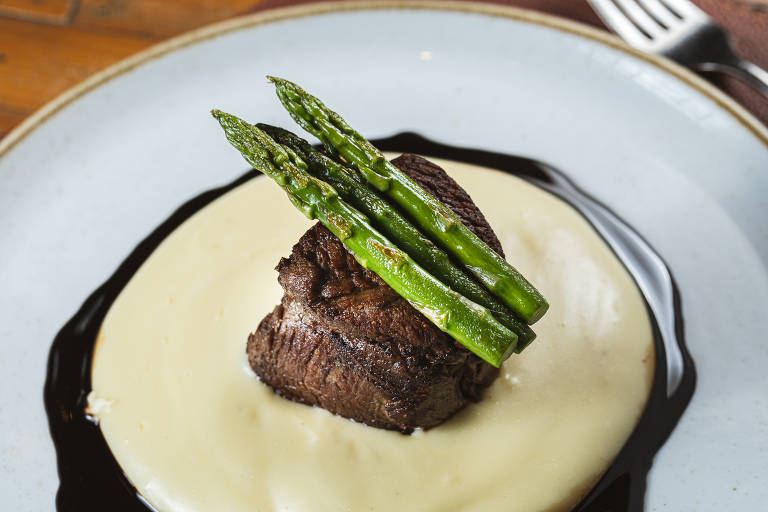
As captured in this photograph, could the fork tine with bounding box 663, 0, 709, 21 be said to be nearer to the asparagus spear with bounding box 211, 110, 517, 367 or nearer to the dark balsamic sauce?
the dark balsamic sauce

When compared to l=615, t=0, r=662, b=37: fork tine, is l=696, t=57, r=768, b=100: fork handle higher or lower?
lower

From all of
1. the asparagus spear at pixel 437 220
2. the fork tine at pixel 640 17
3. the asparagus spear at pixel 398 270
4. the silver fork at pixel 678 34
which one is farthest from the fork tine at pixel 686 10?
the asparagus spear at pixel 398 270

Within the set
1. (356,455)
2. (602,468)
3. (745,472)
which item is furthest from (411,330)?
(745,472)

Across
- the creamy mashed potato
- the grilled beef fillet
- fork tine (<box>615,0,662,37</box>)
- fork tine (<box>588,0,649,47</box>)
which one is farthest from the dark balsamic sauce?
fork tine (<box>615,0,662,37</box>)

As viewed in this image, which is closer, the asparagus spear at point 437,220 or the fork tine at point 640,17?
the asparagus spear at point 437,220

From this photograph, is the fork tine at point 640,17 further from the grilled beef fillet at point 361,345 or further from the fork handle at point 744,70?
the grilled beef fillet at point 361,345

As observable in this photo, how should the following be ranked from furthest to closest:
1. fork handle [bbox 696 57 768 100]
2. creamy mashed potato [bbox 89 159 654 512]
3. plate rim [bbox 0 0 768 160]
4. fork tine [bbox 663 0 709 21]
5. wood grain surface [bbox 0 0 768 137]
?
wood grain surface [bbox 0 0 768 137] < fork tine [bbox 663 0 709 21] < fork handle [bbox 696 57 768 100] < plate rim [bbox 0 0 768 160] < creamy mashed potato [bbox 89 159 654 512]
